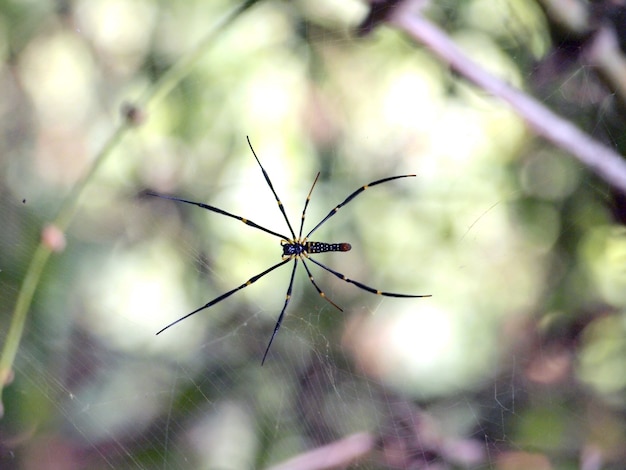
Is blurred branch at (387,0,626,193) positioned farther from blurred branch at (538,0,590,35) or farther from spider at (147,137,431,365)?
spider at (147,137,431,365)

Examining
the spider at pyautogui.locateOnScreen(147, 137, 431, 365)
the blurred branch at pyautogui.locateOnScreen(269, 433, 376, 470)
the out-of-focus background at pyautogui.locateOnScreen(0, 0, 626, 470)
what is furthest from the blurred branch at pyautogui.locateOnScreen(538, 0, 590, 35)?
the blurred branch at pyautogui.locateOnScreen(269, 433, 376, 470)

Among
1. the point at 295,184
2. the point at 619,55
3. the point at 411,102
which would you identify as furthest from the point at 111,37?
the point at 619,55

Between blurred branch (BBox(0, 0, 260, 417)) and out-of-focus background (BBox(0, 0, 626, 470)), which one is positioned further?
out-of-focus background (BBox(0, 0, 626, 470))

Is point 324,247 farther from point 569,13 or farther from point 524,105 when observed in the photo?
point 569,13

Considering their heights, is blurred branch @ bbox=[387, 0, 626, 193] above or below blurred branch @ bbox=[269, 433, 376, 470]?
above

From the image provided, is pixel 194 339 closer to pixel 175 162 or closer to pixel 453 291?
pixel 175 162

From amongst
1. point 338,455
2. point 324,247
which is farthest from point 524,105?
point 338,455
